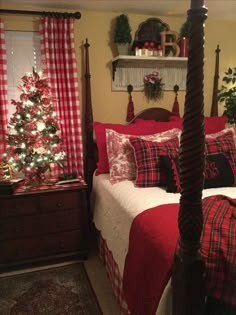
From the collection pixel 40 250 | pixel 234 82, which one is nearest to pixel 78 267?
pixel 40 250

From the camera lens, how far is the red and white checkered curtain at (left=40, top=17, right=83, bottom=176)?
260 cm

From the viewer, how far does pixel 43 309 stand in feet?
6.43

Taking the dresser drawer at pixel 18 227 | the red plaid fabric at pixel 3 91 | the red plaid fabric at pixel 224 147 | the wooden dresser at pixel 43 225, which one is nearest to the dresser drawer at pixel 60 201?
the wooden dresser at pixel 43 225

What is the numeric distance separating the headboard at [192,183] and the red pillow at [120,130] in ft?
5.15

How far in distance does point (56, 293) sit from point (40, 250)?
0.44 meters

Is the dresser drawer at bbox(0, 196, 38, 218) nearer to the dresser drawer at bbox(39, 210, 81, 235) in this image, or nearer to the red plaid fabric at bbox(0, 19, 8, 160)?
the dresser drawer at bbox(39, 210, 81, 235)

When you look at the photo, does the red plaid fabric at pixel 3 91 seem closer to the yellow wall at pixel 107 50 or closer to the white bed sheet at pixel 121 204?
the yellow wall at pixel 107 50

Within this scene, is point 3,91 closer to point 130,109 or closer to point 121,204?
point 130,109

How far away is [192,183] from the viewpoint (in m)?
0.99

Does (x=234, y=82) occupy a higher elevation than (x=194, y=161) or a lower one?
higher

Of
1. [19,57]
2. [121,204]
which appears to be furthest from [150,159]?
[19,57]

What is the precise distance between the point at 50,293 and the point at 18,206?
717 mm

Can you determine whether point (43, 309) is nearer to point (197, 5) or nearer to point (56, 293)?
point (56, 293)

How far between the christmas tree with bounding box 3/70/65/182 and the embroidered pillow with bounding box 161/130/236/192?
3.24 feet
